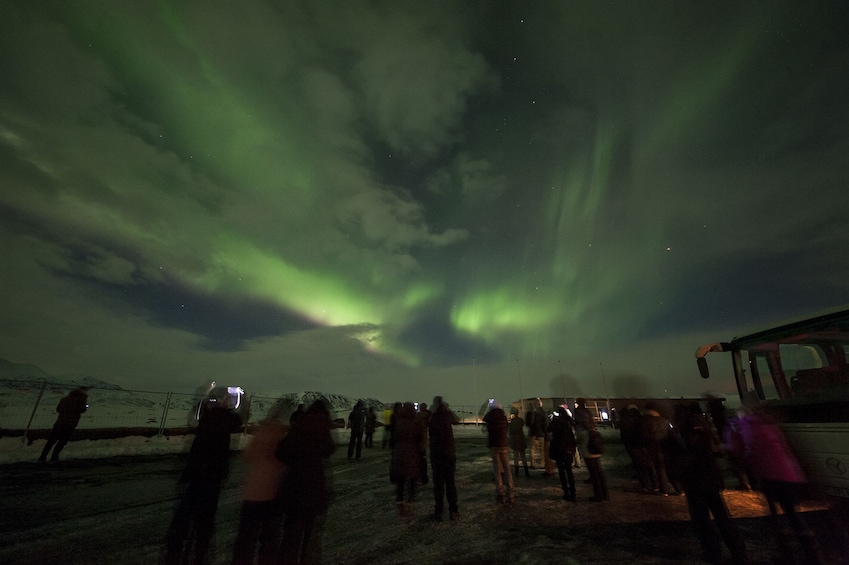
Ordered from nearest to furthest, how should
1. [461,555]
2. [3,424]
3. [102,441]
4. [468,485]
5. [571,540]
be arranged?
[461,555] < [571,540] < [468,485] < [3,424] < [102,441]

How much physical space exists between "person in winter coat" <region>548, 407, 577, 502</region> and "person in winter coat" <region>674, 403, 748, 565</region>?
2.91m

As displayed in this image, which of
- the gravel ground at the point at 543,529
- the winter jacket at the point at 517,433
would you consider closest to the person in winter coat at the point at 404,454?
the gravel ground at the point at 543,529

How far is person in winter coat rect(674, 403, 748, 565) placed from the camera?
4238 millimetres

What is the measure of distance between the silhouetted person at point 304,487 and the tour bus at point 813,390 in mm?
6732

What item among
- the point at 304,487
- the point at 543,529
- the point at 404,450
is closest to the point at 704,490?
the point at 543,529

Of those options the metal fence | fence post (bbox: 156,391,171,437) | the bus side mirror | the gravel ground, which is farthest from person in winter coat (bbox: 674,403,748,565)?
fence post (bbox: 156,391,171,437)

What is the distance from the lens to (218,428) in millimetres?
4348

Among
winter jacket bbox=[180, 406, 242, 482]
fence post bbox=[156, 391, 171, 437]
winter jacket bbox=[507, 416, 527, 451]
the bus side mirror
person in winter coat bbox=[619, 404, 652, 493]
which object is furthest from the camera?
fence post bbox=[156, 391, 171, 437]

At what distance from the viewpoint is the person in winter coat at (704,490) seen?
13.9 ft

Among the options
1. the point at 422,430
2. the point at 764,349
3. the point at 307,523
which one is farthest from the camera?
the point at 422,430

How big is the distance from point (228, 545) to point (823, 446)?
885 centimetres

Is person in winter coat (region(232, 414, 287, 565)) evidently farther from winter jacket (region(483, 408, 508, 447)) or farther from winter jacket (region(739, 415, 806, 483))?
winter jacket (region(739, 415, 806, 483))

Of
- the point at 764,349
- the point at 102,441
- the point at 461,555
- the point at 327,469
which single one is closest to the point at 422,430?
the point at 461,555

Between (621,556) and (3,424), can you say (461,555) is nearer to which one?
(621,556)
